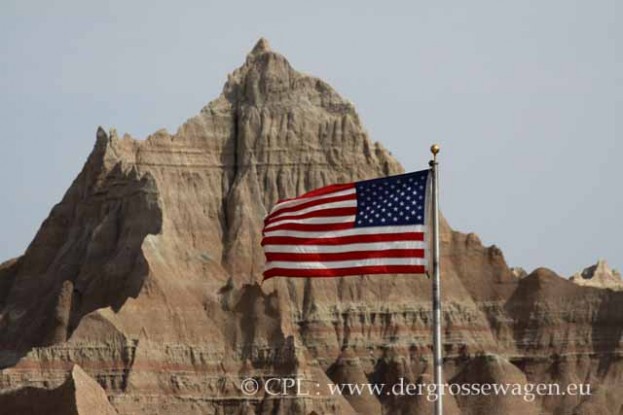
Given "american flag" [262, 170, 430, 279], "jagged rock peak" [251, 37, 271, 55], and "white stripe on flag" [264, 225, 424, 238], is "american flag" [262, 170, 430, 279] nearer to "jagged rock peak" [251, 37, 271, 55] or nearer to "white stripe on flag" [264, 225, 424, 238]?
"white stripe on flag" [264, 225, 424, 238]

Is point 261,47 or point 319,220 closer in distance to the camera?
point 319,220

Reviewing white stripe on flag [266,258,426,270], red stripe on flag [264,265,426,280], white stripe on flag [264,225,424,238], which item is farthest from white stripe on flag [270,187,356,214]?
red stripe on flag [264,265,426,280]

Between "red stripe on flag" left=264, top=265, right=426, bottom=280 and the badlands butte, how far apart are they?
9266cm

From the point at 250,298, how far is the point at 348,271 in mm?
103341

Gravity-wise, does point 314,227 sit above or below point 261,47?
below

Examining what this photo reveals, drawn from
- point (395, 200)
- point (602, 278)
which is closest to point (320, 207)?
point (395, 200)

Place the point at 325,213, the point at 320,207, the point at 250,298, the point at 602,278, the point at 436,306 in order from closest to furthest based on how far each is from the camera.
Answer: the point at 436,306, the point at 325,213, the point at 320,207, the point at 250,298, the point at 602,278

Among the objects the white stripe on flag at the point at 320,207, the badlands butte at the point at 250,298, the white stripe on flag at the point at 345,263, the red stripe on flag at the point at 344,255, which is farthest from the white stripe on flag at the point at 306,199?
the badlands butte at the point at 250,298

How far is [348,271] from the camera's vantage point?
52469 millimetres

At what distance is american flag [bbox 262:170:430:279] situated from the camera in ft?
170

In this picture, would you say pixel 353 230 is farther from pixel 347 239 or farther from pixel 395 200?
pixel 395 200

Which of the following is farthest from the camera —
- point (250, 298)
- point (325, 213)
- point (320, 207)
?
point (250, 298)

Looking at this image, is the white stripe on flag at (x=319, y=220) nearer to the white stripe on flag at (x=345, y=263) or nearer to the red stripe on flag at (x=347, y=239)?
the red stripe on flag at (x=347, y=239)

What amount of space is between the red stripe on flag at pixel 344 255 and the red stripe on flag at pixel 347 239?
0.76 feet
